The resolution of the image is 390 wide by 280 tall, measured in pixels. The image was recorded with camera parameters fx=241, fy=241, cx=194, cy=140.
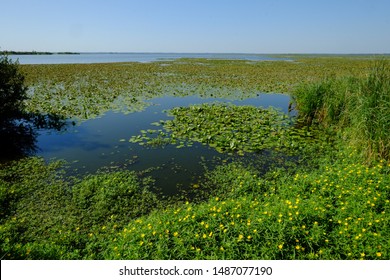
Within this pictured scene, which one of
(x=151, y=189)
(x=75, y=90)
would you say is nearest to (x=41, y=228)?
(x=151, y=189)

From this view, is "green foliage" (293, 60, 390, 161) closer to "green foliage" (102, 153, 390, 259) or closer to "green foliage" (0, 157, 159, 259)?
"green foliage" (102, 153, 390, 259)

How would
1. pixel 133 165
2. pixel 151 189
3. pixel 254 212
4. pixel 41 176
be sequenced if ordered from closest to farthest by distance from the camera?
pixel 254 212 < pixel 151 189 < pixel 41 176 < pixel 133 165

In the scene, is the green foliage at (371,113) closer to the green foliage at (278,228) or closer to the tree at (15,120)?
the green foliage at (278,228)

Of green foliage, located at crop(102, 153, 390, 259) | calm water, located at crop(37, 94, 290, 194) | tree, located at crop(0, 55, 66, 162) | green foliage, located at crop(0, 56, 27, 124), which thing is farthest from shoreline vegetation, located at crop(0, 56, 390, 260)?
green foliage, located at crop(0, 56, 27, 124)

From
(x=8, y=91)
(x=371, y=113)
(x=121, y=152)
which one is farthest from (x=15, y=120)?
(x=371, y=113)

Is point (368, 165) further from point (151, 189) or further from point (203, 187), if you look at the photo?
point (151, 189)

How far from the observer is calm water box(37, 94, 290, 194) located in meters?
6.99

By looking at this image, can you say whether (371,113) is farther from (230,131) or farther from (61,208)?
(61,208)

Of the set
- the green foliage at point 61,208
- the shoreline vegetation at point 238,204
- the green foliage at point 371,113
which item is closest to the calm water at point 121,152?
the shoreline vegetation at point 238,204

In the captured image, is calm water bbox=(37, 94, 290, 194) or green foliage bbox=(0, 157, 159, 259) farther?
calm water bbox=(37, 94, 290, 194)

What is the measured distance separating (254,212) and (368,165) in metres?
3.84

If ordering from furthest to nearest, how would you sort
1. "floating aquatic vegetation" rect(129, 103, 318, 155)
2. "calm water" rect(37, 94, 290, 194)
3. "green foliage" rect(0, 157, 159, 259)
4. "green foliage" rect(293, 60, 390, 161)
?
"floating aquatic vegetation" rect(129, 103, 318, 155) → "calm water" rect(37, 94, 290, 194) → "green foliage" rect(293, 60, 390, 161) → "green foliage" rect(0, 157, 159, 259)
